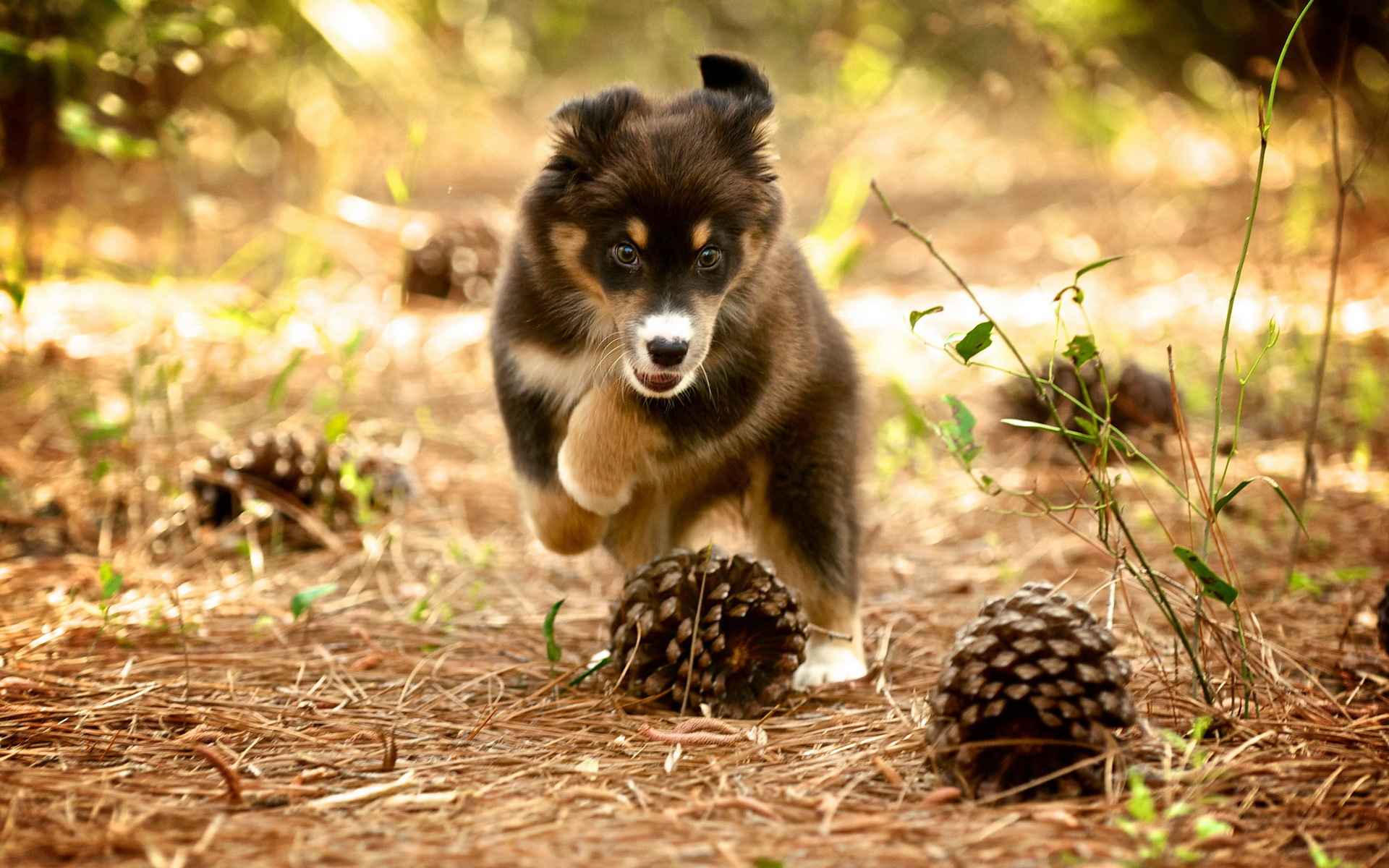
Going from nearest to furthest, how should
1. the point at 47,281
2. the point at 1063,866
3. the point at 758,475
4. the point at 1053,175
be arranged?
the point at 1063,866
the point at 758,475
the point at 47,281
the point at 1053,175

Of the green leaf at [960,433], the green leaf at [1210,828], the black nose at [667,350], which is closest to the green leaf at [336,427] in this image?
the black nose at [667,350]

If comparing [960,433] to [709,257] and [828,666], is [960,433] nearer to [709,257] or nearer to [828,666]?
[709,257]

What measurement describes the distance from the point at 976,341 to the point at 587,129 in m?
1.46

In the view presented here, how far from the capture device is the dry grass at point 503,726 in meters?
2.10

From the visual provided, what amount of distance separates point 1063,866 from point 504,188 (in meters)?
10.0

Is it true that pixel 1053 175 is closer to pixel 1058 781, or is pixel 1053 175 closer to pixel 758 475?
pixel 758 475

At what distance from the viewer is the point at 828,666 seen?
351 cm

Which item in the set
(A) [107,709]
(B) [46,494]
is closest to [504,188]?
(B) [46,494]

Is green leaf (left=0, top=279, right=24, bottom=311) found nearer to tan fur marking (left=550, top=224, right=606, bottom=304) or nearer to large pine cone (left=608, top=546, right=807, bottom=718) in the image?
tan fur marking (left=550, top=224, right=606, bottom=304)

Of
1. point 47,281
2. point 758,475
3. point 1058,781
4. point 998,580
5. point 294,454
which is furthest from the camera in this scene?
point 47,281

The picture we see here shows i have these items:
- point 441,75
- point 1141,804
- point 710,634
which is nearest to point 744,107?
point 710,634

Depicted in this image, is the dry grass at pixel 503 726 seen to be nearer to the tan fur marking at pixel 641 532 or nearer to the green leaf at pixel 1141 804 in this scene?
the green leaf at pixel 1141 804

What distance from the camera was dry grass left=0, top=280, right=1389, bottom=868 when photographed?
2096mm

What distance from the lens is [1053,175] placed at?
12594mm
